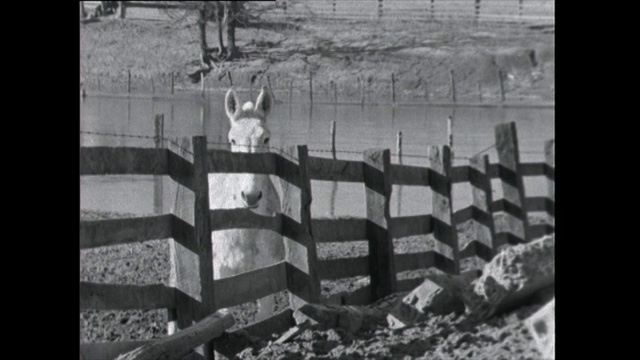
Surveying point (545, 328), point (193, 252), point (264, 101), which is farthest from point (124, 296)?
point (545, 328)

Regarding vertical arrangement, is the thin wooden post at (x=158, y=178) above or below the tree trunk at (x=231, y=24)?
below

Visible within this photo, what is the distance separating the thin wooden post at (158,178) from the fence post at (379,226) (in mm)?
647

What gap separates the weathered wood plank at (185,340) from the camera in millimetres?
2867

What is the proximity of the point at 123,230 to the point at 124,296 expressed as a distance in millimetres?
240

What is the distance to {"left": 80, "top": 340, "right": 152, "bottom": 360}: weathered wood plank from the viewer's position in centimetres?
284

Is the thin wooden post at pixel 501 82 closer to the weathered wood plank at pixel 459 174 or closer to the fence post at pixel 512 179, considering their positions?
the fence post at pixel 512 179

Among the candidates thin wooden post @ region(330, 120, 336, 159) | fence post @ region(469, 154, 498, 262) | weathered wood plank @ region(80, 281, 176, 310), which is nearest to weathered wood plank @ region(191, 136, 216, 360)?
weathered wood plank @ region(80, 281, 176, 310)

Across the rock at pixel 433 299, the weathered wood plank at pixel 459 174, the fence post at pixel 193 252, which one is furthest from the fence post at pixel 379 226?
the weathered wood plank at pixel 459 174

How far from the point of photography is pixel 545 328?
261 cm

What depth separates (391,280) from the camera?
11.5 ft

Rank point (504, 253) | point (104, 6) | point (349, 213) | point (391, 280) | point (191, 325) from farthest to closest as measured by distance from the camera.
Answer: point (349, 213) < point (391, 280) < point (191, 325) < point (104, 6) < point (504, 253)

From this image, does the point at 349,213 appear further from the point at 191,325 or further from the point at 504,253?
the point at 504,253

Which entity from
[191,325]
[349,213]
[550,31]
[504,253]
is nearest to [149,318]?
[191,325]

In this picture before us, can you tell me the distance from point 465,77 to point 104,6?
939mm
